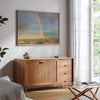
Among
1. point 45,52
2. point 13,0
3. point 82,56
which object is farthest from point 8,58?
point 82,56

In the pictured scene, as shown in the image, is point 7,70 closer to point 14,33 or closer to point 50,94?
point 14,33

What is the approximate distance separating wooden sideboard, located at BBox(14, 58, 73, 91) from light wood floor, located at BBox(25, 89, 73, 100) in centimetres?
25

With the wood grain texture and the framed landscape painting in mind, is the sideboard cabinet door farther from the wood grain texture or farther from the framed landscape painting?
the framed landscape painting

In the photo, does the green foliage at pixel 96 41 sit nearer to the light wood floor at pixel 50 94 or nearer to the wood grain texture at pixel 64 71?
the wood grain texture at pixel 64 71

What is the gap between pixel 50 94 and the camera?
20.1ft

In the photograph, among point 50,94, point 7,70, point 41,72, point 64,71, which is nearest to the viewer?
point 50,94

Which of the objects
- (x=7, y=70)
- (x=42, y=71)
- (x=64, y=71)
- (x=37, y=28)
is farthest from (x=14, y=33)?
(x=64, y=71)

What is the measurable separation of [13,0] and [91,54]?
2.70 metres

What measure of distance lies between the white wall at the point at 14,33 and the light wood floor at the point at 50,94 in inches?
37.8

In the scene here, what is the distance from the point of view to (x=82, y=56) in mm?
7285

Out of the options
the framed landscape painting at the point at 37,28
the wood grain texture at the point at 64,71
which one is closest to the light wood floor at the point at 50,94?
the wood grain texture at the point at 64,71

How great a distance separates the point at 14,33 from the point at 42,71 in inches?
50.1

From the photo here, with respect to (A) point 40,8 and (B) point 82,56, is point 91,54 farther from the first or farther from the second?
(A) point 40,8

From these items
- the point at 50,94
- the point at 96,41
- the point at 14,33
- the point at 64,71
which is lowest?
the point at 50,94
